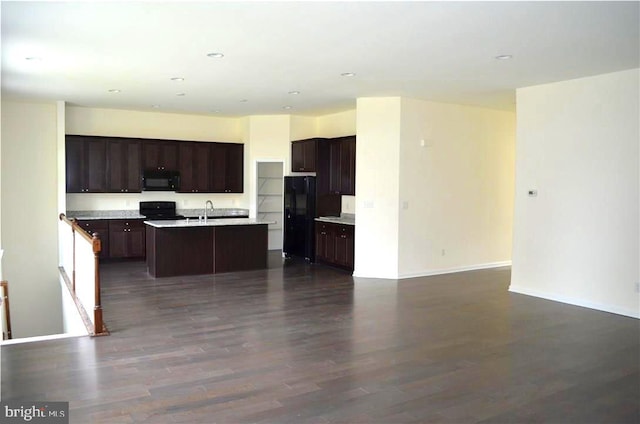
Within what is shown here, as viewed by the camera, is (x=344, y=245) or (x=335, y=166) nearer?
(x=344, y=245)

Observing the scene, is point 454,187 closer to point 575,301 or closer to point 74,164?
point 575,301

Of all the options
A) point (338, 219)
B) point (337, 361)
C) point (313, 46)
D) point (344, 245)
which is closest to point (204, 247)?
point (344, 245)

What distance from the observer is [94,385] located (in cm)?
373

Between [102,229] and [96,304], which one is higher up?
[102,229]

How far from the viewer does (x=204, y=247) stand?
A: 8164 mm

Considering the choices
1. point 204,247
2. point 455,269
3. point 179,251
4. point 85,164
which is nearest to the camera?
point 179,251

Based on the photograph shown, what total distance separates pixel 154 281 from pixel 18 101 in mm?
4082

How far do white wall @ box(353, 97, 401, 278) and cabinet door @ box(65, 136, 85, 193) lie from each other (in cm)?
502

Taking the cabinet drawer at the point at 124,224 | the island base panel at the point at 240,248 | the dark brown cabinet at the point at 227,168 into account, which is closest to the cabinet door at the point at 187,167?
the dark brown cabinet at the point at 227,168

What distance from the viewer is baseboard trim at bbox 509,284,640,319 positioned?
591 cm

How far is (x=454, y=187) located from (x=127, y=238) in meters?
5.88

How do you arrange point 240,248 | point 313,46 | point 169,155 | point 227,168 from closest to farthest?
point 313,46, point 240,248, point 169,155, point 227,168

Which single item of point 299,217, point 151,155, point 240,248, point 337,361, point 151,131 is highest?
point 151,131

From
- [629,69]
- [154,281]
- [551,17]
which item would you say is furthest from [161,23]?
[629,69]
